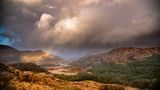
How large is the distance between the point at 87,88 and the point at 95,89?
212cm

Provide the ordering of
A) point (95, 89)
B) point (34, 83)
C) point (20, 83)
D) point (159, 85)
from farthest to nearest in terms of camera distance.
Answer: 1. point (95, 89)
2. point (34, 83)
3. point (20, 83)
4. point (159, 85)

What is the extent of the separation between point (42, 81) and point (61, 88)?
473 cm

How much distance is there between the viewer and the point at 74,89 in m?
60.8

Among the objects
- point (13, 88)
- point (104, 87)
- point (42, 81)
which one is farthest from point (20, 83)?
point (104, 87)

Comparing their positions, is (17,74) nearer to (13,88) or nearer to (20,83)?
(20,83)

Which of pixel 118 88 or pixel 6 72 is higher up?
pixel 6 72

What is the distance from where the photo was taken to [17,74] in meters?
59.9

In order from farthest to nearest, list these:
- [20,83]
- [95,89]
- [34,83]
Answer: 1. [95,89]
2. [34,83]
3. [20,83]

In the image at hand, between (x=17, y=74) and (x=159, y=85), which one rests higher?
(x=17, y=74)

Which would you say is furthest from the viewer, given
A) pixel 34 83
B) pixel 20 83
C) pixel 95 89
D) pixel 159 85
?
pixel 95 89

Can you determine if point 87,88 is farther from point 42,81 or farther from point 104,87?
point 42,81

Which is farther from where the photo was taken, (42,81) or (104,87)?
(104,87)

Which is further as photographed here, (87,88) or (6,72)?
(87,88)

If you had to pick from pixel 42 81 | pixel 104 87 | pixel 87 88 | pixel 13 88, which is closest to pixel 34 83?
pixel 42 81
